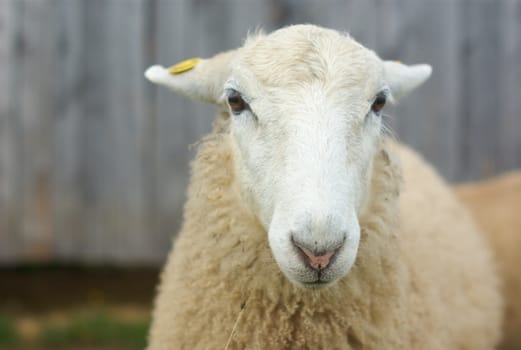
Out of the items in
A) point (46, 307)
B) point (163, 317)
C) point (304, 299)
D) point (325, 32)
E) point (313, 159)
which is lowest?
point (46, 307)

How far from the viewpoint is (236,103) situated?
9.36 feet

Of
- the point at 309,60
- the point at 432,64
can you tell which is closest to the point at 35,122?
the point at 432,64

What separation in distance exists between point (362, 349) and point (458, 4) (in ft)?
13.4

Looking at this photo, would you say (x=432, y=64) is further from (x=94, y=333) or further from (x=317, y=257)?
Result: (x=317, y=257)

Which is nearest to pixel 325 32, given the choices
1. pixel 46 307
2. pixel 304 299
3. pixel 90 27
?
pixel 304 299

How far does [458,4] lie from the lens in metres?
6.09

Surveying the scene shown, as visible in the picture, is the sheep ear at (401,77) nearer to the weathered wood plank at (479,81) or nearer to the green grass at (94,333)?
the weathered wood plank at (479,81)

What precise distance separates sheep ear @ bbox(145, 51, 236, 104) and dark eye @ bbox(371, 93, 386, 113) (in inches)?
25.5

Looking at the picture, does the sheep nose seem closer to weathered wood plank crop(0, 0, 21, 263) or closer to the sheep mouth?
the sheep mouth

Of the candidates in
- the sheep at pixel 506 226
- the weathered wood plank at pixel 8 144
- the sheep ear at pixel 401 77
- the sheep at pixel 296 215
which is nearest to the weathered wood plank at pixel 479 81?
the sheep at pixel 506 226

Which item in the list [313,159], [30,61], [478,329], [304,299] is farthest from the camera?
[30,61]

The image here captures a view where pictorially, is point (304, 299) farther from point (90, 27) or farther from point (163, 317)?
point (90, 27)

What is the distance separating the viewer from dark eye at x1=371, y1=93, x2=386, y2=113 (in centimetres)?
→ 285

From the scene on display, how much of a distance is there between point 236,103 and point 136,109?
336cm
